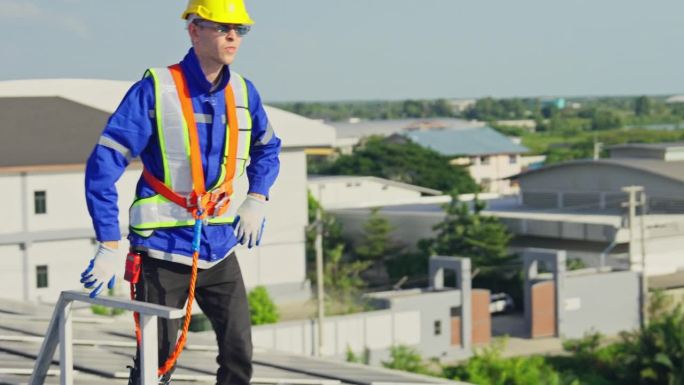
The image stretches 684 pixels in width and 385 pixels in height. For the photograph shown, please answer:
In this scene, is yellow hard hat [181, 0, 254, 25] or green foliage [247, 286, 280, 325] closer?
yellow hard hat [181, 0, 254, 25]

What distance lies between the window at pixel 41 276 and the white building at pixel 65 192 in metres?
0.02

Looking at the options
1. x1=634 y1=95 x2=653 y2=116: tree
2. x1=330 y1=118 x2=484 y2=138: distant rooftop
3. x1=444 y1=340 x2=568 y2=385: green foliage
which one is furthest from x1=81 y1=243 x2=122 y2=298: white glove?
x1=634 y1=95 x2=653 y2=116: tree

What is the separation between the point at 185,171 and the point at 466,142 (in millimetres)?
75510

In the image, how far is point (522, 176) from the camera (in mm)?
43250

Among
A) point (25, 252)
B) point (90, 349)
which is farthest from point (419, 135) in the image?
point (90, 349)

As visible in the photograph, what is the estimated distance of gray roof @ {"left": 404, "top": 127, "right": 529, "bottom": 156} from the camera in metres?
78.0

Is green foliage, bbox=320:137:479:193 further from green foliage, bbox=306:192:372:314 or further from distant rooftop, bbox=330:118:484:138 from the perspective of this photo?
distant rooftop, bbox=330:118:484:138

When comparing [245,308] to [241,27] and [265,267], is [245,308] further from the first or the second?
[265,267]

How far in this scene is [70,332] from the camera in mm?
4836

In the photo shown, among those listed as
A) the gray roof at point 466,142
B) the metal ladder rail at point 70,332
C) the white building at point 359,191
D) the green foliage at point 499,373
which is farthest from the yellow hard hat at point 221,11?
the gray roof at point 466,142

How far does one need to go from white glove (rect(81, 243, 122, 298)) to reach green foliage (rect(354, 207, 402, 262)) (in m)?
34.9

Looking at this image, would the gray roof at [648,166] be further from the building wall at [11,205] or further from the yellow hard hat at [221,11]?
the yellow hard hat at [221,11]

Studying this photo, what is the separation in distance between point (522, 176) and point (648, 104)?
152m

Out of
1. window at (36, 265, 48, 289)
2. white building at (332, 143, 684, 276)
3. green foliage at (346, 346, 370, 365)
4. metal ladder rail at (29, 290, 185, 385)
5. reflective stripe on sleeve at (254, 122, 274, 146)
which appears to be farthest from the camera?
white building at (332, 143, 684, 276)
